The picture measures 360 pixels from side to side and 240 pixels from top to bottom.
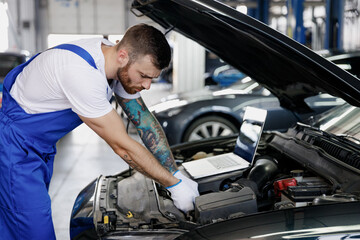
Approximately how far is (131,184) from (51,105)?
1.87ft

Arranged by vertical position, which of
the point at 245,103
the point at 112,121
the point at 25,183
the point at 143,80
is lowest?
the point at 245,103

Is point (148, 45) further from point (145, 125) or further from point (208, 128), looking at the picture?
point (208, 128)

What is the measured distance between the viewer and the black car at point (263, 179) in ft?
4.43

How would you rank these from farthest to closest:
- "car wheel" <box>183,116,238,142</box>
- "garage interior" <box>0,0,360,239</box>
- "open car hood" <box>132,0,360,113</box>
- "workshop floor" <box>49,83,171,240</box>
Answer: "garage interior" <box>0,0,360,239</box>, "car wheel" <box>183,116,238,142</box>, "workshop floor" <box>49,83,171,240</box>, "open car hood" <box>132,0,360,113</box>

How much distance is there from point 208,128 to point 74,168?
1.65 metres

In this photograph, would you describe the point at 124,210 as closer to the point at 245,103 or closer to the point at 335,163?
the point at 335,163

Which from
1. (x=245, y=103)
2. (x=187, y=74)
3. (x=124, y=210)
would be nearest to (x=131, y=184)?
(x=124, y=210)

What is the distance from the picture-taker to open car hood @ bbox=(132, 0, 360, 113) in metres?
1.55

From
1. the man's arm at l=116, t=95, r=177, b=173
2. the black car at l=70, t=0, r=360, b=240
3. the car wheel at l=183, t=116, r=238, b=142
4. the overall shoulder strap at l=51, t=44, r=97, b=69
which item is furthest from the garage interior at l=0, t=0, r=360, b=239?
the overall shoulder strap at l=51, t=44, r=97, b=69

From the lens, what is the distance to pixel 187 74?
9.31 meters

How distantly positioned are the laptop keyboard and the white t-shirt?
0.69 m

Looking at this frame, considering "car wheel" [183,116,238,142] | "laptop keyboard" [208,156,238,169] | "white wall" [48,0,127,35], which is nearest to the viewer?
"laptop keyboard" [208,156,238,169]

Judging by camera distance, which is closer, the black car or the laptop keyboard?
the black car

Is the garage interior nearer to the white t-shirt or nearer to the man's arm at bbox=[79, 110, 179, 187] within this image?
the white t-shirt
